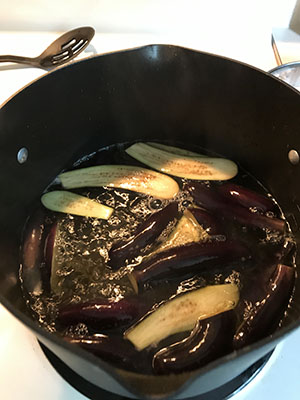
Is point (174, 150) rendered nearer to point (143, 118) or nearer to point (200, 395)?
point (143, 118)

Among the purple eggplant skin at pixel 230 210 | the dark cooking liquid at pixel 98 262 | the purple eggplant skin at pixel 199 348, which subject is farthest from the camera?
the purple eggplant skin at pixel 230 210

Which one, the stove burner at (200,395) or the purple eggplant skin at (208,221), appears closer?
the stove burner at (200,395)

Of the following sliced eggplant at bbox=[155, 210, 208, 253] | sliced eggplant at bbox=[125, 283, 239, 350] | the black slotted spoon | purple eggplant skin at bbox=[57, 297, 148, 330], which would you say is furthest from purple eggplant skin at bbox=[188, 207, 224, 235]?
the black slotted spoon

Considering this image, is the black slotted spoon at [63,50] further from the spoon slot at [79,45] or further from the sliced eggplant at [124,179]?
the sliced eggplant at [124,179]

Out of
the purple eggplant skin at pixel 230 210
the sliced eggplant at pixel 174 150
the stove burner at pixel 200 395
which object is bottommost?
the stove burner at pixel 200 395

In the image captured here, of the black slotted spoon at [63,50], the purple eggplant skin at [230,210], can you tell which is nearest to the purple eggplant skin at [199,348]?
the purple eggplant skin at [230,210]

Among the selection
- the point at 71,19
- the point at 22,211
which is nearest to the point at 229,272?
the point at 22,211
